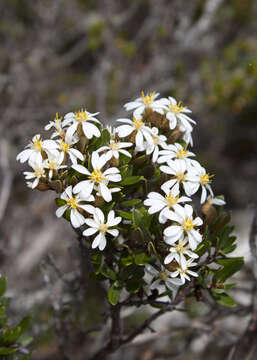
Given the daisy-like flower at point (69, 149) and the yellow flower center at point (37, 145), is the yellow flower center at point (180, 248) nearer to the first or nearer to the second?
the daisy-like flower at point (69, 149)

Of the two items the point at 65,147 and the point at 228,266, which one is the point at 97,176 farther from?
the point at 228,266

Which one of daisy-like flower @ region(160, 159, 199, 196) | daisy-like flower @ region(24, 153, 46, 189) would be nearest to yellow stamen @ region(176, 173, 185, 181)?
daisy-like flower @ region(160, 159, 199, 196)

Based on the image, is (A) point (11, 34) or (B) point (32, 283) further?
(A) point (11, 34)

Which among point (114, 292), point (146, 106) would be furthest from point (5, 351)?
point (146, 106)

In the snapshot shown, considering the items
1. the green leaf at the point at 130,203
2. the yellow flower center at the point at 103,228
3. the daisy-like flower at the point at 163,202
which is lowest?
the yellow flower center at the point at 103,228

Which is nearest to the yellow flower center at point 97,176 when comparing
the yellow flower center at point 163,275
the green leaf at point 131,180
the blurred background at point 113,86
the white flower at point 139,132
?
the green leaf at point 131,180

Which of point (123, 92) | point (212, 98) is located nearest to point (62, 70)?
point (123, 92)

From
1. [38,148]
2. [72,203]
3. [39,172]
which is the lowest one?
[72,203]

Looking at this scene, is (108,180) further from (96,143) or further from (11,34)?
(11,34)
